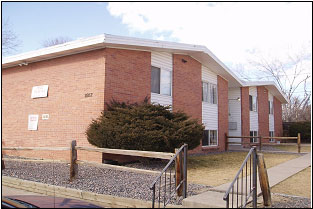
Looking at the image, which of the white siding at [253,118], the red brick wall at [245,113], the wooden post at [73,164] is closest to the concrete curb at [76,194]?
the wooden post at [73,164]

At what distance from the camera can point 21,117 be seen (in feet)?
47.6

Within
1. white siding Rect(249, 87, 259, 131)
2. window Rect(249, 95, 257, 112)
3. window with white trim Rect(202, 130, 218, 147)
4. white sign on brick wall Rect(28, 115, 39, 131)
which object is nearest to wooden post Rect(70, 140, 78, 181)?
white sign on brick wall Rect(28, 115, 39, 131)

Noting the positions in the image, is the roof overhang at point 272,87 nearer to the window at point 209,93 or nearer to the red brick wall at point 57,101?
the window at point 209,93

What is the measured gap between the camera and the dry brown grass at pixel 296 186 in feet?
23.1

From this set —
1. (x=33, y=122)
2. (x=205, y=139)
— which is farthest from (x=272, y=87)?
(x=33, y=122)

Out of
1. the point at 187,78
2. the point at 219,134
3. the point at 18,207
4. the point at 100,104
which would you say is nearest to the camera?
the point at 18,207

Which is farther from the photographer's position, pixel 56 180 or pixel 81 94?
pixel 81 94

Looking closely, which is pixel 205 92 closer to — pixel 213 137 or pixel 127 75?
pixel 213 137

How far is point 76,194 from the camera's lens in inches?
274

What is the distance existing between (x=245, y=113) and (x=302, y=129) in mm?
13482

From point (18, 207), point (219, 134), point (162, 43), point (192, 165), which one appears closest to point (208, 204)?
point (18, 207)

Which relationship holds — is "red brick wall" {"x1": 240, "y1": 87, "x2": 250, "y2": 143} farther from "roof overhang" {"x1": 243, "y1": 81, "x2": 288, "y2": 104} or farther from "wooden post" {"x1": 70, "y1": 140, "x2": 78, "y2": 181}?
"wooden post" {"x1": 70, "y1": 140, "x2": 78, "y2": 181}

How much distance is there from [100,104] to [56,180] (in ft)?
13.1

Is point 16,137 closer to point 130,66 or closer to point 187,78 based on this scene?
point 130,66
